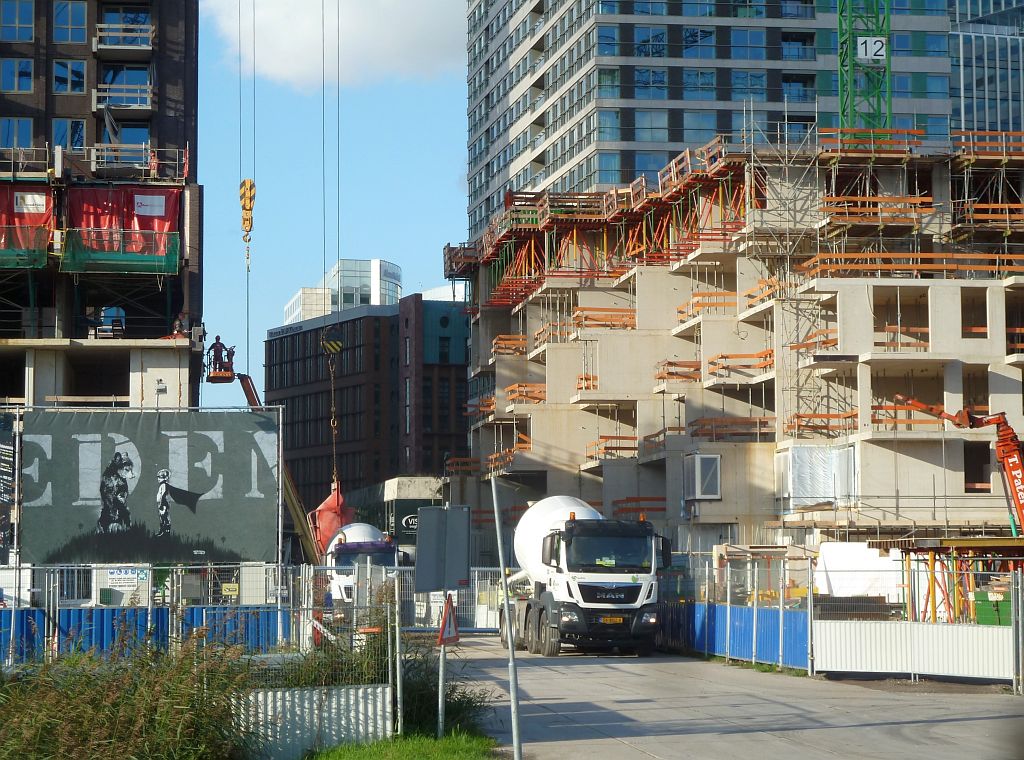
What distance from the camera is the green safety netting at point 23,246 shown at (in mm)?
62469

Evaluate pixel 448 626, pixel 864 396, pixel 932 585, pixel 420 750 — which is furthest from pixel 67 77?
pixel 420 750

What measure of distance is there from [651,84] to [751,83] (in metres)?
6.82

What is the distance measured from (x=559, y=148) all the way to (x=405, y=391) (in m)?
23.3

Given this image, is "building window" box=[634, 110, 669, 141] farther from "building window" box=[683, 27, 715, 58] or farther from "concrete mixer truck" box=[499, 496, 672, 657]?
"concrete mixer truck" box=[499, 496, 672, 657]

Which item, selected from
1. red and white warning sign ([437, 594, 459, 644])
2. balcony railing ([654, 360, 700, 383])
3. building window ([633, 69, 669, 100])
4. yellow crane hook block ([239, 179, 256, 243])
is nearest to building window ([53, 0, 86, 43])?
yellow crane hook block ([239, 179, 256, 243])

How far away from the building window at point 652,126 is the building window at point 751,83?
199 inches

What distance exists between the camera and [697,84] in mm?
100250

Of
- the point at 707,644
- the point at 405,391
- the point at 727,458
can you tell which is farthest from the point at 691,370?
the point at 405,391

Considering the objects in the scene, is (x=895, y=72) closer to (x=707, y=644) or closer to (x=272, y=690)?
(x=707, y=644)

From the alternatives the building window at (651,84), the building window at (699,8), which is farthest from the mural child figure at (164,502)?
the building window at (699,8)

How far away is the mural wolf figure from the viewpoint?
4297 centimetres

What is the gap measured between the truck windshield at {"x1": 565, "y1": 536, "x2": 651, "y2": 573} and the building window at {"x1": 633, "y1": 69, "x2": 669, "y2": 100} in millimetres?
68335

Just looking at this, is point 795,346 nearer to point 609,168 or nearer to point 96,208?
point 96,208

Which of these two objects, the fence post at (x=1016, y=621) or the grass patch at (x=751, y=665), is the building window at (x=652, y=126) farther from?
the fence post at (x=1016, y=621)
